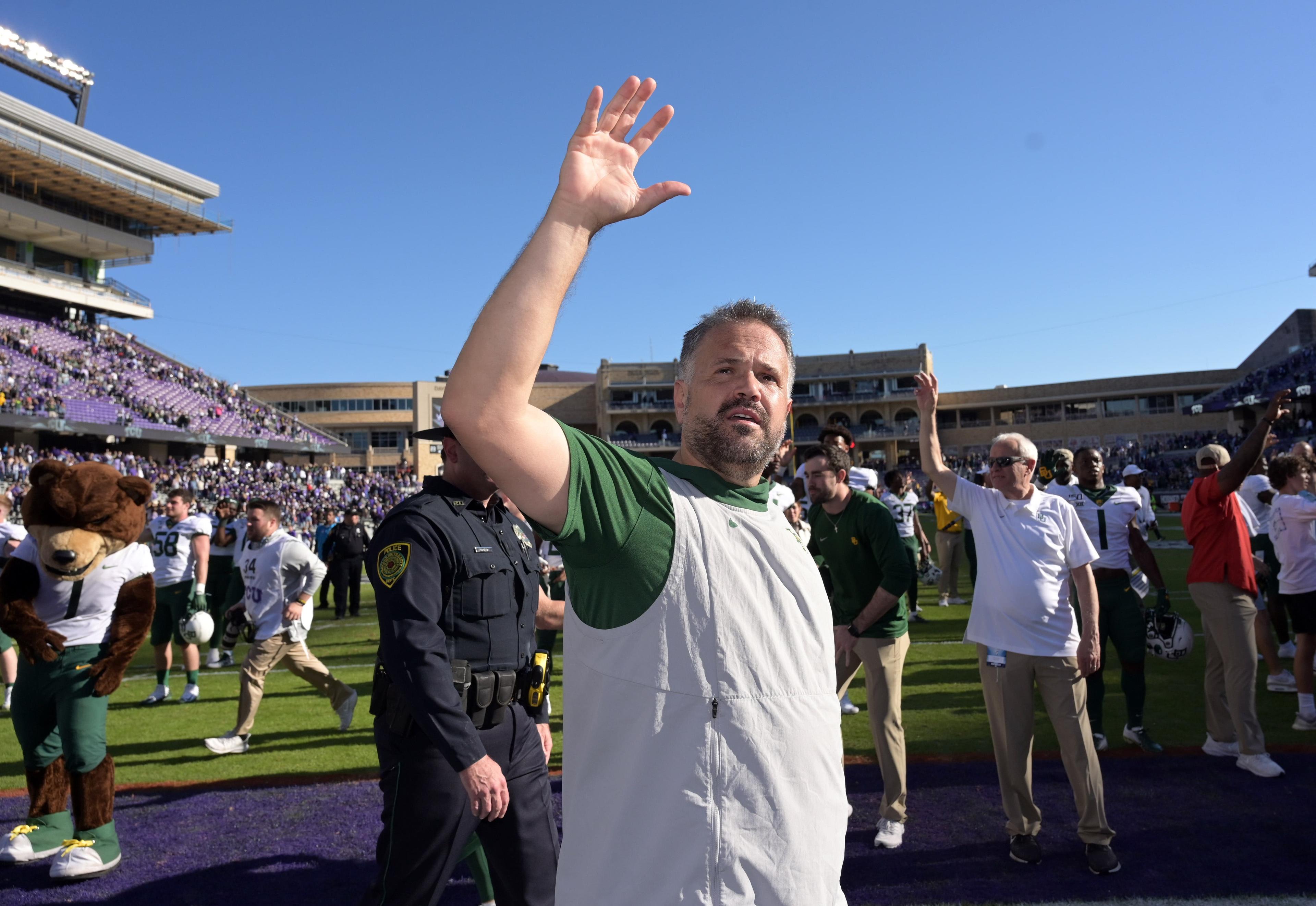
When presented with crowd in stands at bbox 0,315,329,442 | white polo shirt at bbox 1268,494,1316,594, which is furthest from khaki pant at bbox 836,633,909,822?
crowd in stands at bbox 0,315,329,442

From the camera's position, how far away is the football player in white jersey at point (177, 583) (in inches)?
340

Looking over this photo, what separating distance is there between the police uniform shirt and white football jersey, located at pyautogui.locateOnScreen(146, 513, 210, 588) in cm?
684

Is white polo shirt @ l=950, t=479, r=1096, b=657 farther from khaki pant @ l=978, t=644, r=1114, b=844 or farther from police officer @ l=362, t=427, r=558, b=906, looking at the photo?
police officer @ l=362, t=427, r=558, b=906

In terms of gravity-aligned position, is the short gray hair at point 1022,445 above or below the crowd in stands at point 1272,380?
below

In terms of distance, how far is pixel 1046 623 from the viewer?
4.30 metres

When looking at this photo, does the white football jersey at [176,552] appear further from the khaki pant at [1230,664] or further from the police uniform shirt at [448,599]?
the khaki pant at [1230,664]

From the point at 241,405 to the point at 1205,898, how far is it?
182 ft

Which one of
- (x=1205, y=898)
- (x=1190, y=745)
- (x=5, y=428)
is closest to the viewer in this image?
(x=1205, y=898)

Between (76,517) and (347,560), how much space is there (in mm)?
10485

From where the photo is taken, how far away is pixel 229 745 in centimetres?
651

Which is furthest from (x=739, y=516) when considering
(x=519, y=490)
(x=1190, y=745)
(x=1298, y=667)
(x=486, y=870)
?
(x=1298, y=667)

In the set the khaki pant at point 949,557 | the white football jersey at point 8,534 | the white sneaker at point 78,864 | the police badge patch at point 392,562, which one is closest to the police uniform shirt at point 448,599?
the police badge patch at point 392,562

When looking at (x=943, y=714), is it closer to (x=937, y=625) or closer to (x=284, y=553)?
(x=937, y=625)

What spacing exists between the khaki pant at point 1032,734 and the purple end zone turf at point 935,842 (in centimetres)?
25
